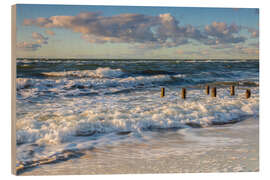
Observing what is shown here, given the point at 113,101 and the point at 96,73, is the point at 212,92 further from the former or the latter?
the point at 96,73

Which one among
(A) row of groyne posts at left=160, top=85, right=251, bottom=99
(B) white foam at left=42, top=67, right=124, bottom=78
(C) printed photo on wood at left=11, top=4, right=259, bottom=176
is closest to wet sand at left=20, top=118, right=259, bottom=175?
(C) printed photo on wood at left=11, top=4, right=259, bottom=176

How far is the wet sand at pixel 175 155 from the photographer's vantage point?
4.00m

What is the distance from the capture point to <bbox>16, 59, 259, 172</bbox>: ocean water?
13.4 feet

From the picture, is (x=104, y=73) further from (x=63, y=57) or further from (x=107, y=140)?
(x=107, y=140)

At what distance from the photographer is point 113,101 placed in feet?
14.5

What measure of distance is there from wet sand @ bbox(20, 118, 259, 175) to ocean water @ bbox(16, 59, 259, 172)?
10 cm

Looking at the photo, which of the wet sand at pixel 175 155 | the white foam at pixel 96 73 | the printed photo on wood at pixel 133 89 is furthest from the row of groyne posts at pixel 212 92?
the white foam at pixel 96 73

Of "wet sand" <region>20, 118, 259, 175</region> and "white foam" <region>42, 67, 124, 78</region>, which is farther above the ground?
"white foam" <region>42, 67, 124, 78</region>

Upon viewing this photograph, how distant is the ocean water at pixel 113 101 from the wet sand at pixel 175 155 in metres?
0.10

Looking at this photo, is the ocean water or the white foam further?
the white foam

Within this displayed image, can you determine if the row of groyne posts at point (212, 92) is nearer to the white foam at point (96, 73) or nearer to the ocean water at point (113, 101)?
the ocean water at point (113, 101)

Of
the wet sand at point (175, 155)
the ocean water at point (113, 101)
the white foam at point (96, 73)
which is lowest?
the wet sand at point (175, 155)

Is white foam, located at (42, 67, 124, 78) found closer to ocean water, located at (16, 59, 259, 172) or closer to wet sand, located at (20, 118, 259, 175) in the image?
ocean water, located at (16, 59, 259, 172)
